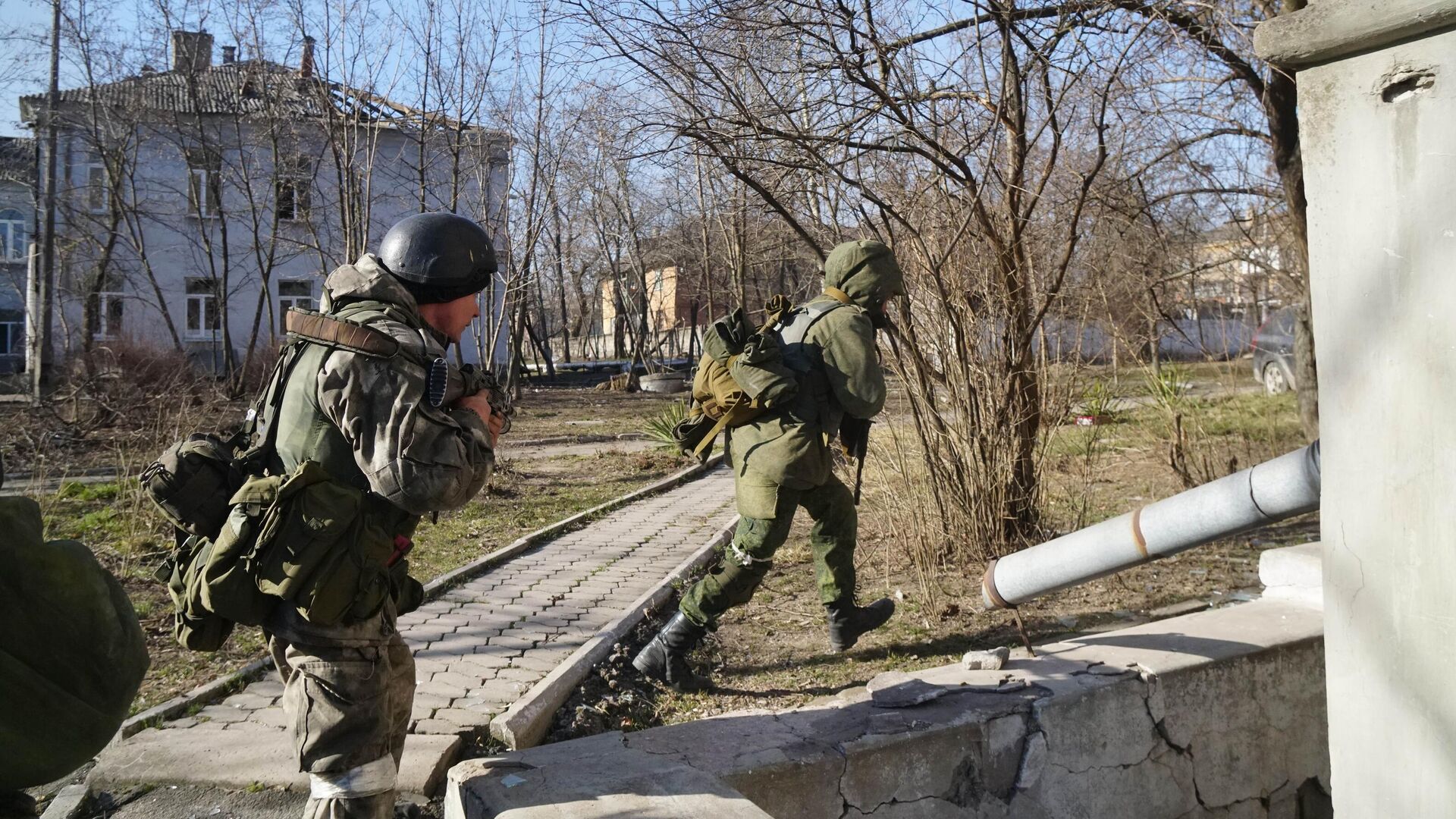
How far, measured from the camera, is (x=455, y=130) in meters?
12.8

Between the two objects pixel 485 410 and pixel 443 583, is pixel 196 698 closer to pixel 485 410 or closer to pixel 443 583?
pixel 443 583

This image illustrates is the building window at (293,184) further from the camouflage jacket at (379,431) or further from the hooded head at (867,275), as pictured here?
the camouflage jacket at (379,431)

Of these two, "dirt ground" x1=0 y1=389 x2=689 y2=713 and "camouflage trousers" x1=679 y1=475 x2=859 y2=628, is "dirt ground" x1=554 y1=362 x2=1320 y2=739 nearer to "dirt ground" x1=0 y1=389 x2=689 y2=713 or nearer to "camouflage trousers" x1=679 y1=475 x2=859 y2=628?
"camouflage trousers" x1=679 y1=475 x2=859 y2=628

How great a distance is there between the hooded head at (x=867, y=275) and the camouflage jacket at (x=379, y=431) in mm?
2329

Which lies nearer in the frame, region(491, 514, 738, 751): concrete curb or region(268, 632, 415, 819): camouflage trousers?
region(268, 632, 415, 819): camouflage trousers

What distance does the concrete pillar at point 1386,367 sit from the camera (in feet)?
7.22

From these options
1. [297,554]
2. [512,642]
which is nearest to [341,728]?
[297,554]

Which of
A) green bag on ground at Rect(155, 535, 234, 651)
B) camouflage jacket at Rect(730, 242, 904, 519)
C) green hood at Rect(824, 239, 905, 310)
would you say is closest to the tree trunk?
green hood at Rect(824, 239, 905, 310)

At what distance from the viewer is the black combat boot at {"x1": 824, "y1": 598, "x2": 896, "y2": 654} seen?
185 inches

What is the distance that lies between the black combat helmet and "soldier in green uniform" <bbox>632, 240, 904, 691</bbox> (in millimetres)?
1811

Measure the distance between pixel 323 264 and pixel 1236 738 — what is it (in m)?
10.8

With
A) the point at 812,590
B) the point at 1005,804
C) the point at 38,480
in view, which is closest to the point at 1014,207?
the point at 812,590

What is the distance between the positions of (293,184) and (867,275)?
20.4m

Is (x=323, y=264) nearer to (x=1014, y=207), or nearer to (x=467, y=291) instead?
(x=1014, y=207)
